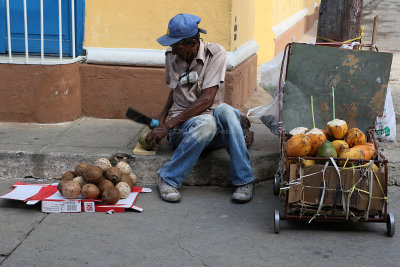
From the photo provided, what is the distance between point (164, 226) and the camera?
12.4ft

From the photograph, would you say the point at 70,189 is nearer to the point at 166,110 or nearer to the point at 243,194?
the point at 166,110

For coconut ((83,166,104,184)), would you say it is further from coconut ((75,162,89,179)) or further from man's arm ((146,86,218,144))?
man's arm ((146,86,218,144))

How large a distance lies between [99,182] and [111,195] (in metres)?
0.19

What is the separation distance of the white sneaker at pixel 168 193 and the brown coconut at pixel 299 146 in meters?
0.94

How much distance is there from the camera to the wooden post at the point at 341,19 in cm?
468

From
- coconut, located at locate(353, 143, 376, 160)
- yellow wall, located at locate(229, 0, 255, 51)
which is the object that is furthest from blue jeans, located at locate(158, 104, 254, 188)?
yellow wall, located at locate(229, 0, 255, 51)

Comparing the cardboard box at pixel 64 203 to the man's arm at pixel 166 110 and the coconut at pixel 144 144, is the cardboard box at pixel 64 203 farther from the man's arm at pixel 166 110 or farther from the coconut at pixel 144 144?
the man's arm at pixel 166 110

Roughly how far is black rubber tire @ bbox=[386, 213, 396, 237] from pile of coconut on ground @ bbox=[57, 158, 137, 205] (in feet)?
5.81

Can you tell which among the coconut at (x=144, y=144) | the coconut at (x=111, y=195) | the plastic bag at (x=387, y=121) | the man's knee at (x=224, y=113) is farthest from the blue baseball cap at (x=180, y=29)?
the plastic bag at (x=387, y=121)

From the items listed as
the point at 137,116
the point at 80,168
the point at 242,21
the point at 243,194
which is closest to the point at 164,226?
the point at 243,194

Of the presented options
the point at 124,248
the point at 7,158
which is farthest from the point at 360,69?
the point at 7,158

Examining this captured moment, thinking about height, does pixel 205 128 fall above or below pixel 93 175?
above

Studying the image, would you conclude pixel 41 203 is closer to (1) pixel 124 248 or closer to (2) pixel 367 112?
(1) pixel 124 248

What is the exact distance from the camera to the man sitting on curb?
13.6ft
